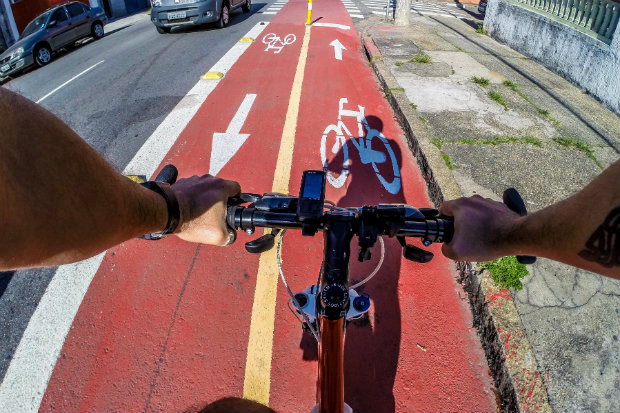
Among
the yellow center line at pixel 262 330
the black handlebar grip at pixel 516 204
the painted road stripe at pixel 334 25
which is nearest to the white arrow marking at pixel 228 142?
the yellow center line at pixel 262 330

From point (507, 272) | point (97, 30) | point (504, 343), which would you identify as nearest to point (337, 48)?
point (507, 272)

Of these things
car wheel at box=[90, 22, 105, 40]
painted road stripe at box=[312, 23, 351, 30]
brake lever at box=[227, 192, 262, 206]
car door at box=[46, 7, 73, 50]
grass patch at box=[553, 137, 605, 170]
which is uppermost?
brake lever at box=[227, 192, 262, 206]

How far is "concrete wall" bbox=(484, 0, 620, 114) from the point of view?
6387mm

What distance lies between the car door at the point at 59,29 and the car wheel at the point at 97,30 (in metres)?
1.44

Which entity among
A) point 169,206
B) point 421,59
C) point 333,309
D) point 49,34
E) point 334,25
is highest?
point 169,206

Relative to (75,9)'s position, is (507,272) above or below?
above

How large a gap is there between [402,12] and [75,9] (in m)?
12.6

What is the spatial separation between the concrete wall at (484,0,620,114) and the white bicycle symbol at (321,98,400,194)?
443cm

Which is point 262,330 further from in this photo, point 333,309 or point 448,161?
point 448,161

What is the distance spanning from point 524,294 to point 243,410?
2.51 m

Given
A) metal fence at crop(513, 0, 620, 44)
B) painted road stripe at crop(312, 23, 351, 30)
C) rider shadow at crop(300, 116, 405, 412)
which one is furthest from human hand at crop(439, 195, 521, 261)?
painted road stripe at crop(312, 23, 351, 30)

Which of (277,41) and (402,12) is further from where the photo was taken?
(402,12)

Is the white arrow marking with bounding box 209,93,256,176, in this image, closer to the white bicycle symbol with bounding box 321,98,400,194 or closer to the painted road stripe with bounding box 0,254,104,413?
the white bicycle symbol with bounding box 321,98,400,194

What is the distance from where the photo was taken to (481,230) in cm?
145
